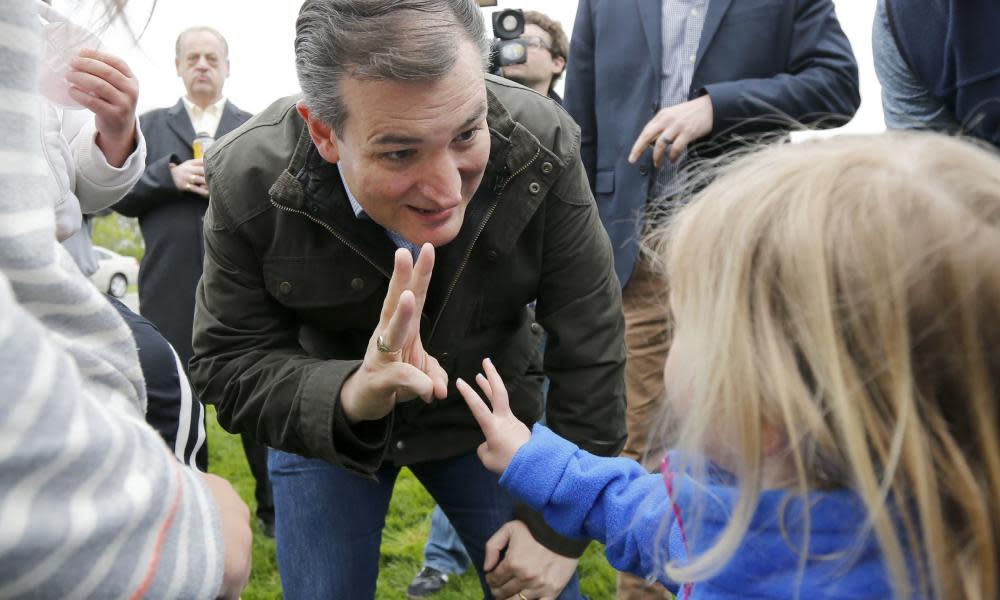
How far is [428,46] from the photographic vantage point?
174 cm

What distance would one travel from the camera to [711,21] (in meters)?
2.80

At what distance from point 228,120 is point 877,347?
3.82 metres

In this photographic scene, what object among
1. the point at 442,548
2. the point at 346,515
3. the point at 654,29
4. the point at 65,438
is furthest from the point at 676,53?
the point at 65,438

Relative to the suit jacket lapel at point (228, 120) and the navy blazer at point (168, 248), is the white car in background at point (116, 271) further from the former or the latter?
the navy blazer at point (168, 248)

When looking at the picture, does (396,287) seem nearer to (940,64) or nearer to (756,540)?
(756,540)

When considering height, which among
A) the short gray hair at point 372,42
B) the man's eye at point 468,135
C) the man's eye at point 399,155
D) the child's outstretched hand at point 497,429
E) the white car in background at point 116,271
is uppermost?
the short gray hair at point 372,42

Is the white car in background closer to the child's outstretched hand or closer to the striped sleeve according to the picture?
the child's outstretched hand

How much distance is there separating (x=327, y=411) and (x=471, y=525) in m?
0.58

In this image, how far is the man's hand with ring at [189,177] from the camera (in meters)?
3.87

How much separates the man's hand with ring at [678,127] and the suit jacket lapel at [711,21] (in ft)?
0.72

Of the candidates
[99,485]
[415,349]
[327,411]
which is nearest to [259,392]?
[327,411]

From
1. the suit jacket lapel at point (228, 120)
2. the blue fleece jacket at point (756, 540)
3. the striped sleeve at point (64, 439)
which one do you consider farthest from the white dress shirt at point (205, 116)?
the striped sleeve at point (64, 439)

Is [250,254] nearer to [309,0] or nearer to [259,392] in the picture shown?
[259,392]

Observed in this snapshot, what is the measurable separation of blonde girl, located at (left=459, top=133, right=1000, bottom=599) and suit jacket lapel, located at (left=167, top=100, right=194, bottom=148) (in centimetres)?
352
